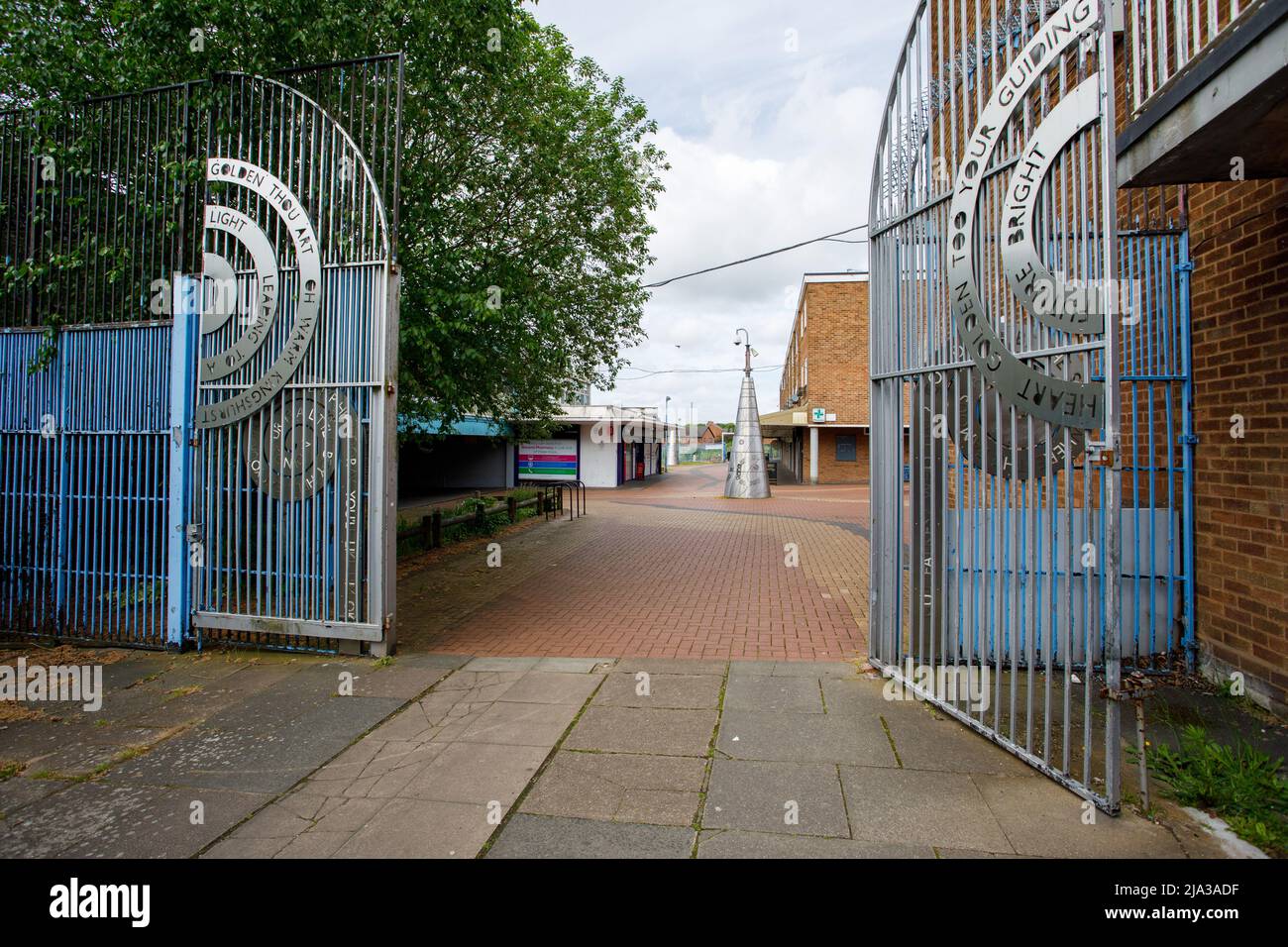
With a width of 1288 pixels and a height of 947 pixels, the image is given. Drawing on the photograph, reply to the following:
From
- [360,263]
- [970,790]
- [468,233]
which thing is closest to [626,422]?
[468,233]

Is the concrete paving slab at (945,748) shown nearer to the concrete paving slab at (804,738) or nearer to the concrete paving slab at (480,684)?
the concrete paving slab at (804,738)

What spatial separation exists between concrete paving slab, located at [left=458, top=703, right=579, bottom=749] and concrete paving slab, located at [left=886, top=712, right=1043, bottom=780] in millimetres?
1884

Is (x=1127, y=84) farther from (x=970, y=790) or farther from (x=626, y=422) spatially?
(x=626, y=422)

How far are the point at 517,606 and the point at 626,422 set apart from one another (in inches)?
890

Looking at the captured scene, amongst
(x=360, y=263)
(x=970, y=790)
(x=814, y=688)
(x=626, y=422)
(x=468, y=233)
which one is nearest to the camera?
(x=970, y=790)

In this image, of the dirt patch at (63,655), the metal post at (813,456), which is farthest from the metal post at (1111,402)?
the metal post at (813,456)

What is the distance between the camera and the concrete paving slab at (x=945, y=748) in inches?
140

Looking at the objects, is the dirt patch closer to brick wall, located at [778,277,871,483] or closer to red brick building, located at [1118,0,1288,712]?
red brick building, located at [1118,0,1288,712]

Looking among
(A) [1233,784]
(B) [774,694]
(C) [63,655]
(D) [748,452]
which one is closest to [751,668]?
(B) [774,694]

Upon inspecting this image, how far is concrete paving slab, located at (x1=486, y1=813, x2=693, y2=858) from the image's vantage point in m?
2.83

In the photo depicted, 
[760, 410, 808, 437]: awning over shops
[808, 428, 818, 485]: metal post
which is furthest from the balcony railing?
[808, 428, 818, 485]: metal post

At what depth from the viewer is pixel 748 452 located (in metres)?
23.2

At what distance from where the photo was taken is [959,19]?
4.34 meters

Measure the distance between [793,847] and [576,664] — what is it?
2753 mm
